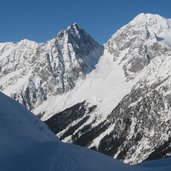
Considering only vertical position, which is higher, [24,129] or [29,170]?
[24,129]

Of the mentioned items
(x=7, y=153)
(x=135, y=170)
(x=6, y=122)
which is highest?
(x=6, y=122)

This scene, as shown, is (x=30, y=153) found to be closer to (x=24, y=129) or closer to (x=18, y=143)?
(x=18, y=143)

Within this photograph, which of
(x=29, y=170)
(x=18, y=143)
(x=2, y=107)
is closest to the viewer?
(x=29, y=170)

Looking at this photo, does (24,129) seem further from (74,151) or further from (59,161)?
(59,161)

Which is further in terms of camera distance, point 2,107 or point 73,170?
point 2,107

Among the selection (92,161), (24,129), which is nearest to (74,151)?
(92,161)

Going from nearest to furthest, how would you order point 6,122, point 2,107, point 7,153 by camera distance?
point 7,153 → point 6,122 → point 2,107

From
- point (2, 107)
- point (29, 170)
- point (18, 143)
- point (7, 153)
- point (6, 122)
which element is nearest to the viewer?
point (29, 170)

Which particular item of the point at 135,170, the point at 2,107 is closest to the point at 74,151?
the point at 135,170

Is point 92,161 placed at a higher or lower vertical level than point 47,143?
lower
